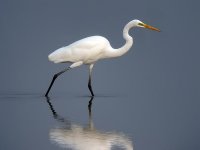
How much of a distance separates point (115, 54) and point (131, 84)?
1.13 m

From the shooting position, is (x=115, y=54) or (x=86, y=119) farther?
(x=115, y=54)

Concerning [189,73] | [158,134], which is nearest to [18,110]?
[158,134]

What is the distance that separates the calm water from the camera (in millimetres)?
8539

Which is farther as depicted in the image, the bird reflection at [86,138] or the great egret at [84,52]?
the great egret at [84,52]

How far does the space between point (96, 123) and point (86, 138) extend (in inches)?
48.3

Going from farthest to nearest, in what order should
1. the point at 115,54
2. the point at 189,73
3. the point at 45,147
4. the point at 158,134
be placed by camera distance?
the point at 189,73 < the point at 115,54 < the point at 158,134 < the point at 45,147

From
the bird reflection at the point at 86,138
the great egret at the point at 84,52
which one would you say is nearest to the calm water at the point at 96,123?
the bird reflection at the point at 86,138

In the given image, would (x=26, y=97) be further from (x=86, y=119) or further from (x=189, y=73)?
(x=189, y=73)

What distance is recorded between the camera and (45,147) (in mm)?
8156

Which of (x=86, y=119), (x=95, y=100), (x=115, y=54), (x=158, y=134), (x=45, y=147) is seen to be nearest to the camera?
(x=45, y=147)

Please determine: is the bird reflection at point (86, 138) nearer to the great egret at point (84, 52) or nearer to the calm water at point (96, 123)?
the calm water at point (96, 123)

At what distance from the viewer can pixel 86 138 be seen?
8844 millimetres

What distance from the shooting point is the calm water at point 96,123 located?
8.54 meters

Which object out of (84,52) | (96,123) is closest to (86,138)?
(96,123)
